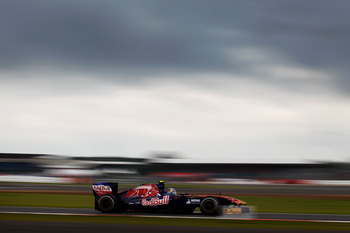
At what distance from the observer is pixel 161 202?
16812 mm

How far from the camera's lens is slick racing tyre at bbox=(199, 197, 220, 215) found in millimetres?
16438

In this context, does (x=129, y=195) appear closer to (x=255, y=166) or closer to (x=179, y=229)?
(x=179, y=229)

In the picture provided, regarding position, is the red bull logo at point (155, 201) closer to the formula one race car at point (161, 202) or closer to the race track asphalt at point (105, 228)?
the formula one race car at point (161, 202)

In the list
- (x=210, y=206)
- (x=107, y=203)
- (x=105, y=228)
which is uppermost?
(x=210, y=206)

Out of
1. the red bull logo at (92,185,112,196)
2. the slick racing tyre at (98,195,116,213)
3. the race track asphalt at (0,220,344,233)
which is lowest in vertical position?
the race track asphalt at (0,220,344,233)

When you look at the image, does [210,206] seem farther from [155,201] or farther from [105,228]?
[105,228]

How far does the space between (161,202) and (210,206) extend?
176 centimetres

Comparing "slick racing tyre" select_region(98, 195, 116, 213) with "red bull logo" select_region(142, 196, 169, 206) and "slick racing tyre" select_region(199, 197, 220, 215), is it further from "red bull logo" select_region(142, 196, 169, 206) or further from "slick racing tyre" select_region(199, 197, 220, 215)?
"slick racing tyre" select_region(199, 197, 220, 215)

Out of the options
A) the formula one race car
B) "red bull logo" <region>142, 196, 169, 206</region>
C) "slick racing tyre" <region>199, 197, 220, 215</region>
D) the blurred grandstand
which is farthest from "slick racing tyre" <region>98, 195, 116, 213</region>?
the blurred grandstand

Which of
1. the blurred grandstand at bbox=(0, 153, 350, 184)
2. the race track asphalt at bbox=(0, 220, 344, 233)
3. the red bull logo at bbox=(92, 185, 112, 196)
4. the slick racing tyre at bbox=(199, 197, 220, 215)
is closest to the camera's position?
the race track asphalt at bbox=(0, 220, 344, 233)

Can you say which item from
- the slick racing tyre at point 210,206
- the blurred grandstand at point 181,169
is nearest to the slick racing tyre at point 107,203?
the slick racing tyre at point 210,206

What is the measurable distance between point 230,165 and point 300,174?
11170 millimetres

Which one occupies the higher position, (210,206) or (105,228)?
(210,206)

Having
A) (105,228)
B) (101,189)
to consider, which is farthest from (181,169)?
(105,228)
